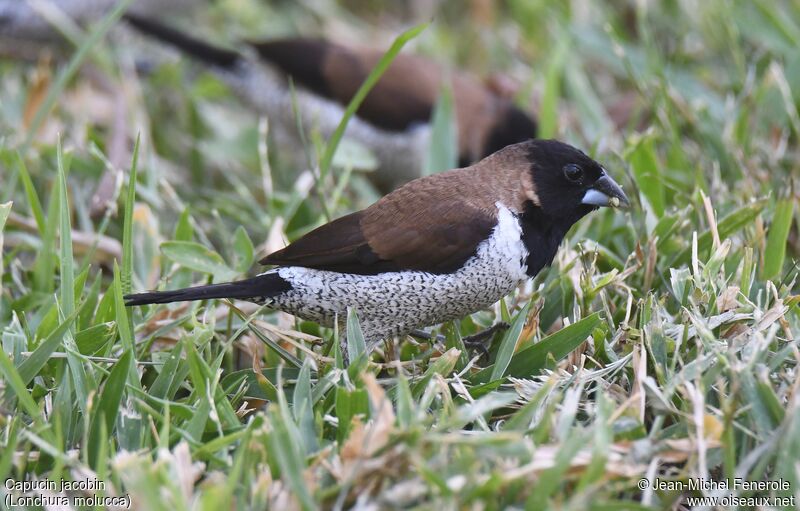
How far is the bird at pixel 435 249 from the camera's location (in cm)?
255

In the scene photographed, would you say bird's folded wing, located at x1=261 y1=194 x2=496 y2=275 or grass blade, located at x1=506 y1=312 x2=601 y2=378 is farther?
bird's folded wing, located at x1=261 y1=194 x2=496 y2=275

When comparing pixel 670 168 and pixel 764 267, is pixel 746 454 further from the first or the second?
pixel 670 168

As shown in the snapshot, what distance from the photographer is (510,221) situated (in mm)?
2619

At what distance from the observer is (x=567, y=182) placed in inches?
106

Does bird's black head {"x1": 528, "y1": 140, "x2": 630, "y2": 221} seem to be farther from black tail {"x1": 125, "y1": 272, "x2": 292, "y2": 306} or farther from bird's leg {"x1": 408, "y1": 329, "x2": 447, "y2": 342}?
black tail {"x1": 125, "y1": 272, "x2": 292, "y2": 306}

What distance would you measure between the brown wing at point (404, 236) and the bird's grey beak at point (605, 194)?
32 cm

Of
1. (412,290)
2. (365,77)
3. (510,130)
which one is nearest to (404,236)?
(412,290)

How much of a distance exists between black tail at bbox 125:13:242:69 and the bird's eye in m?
3.01

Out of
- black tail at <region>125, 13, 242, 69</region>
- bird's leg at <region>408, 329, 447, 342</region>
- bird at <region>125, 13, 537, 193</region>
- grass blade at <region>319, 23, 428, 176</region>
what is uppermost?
black tail at <region>125, 13, 242, 69</region>

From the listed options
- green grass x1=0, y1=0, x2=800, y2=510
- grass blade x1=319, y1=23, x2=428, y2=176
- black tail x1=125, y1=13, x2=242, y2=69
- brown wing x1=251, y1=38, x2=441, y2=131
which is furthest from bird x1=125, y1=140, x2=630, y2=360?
black tail x1=125, y1=13, x2=242, y2=69

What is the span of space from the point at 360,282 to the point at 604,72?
135 inches

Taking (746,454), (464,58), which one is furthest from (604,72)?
(746,454)

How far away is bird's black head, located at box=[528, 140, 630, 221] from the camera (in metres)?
2.69

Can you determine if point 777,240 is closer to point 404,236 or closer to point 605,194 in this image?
point 605,194
